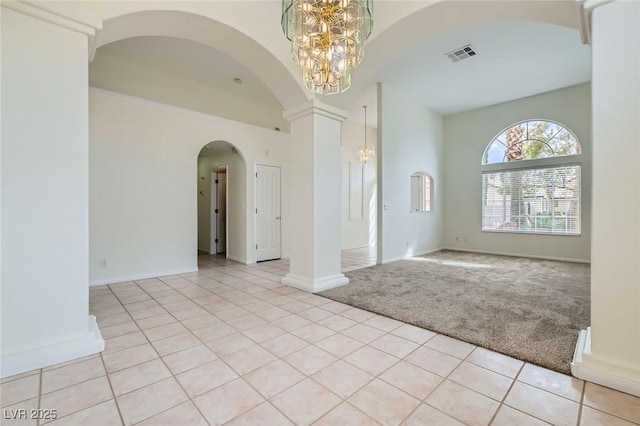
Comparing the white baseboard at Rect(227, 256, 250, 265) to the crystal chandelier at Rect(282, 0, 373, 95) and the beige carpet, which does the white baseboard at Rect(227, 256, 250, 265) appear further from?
the crystal chandelier at Rect(282, 0, 373, 95)

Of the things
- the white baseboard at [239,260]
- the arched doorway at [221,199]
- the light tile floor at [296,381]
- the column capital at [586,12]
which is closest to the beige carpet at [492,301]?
the light tile floor at [296,381]

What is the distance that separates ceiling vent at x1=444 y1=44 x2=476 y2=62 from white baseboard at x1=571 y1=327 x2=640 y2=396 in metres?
4.38

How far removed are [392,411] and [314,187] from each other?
2.74 metres

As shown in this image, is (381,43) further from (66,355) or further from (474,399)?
(66,355)

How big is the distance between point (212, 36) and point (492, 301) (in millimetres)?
4382

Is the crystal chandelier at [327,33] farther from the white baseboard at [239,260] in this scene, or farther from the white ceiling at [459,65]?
the white baseboard at [239,260]

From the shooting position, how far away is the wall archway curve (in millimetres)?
2533

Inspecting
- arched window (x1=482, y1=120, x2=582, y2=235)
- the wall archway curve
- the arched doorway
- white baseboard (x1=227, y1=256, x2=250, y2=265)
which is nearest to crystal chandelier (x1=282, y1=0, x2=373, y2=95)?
the wall archway curve

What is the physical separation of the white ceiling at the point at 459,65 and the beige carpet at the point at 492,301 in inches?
108

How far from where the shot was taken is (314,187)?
3842 millimetres

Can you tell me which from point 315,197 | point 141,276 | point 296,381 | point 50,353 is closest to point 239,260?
point 141,276

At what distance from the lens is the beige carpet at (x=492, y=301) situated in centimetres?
238

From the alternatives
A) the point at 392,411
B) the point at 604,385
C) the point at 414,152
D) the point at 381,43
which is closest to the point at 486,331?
the point at 604,385

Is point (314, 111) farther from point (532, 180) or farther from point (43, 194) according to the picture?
point (532, 180)
